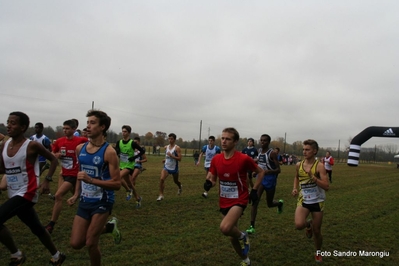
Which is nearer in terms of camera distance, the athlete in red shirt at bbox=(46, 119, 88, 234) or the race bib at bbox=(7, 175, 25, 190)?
the race bib at bbox=(7, 175, 25, 190)

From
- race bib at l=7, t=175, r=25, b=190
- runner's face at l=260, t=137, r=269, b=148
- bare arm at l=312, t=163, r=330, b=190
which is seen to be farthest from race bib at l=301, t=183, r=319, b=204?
race bib at l=7, t=175, r=25, b=190

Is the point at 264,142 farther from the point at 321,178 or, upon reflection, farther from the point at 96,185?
the point at 96,185

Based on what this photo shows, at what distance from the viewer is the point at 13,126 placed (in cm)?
427

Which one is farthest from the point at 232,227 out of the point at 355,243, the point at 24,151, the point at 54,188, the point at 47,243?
the point at 54,188

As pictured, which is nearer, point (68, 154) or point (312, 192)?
point (312, 192)

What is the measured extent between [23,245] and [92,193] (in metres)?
2.46

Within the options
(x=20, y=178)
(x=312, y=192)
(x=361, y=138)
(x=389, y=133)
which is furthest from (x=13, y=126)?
(x=312, y=192)

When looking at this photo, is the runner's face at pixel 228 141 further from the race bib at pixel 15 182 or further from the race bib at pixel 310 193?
the race bib at pixel 15 182

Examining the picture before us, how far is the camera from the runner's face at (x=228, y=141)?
4910mm

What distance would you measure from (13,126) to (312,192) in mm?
4861

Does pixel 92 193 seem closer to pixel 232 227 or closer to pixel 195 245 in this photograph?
pixel 232 227

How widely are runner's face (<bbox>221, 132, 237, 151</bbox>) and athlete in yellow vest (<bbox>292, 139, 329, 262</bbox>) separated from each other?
5.33 feet

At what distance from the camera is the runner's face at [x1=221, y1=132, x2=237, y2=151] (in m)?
4.91

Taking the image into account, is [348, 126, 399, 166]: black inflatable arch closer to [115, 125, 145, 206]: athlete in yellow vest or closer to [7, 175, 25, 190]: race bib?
[7, 175, 25, 190]: race bib
